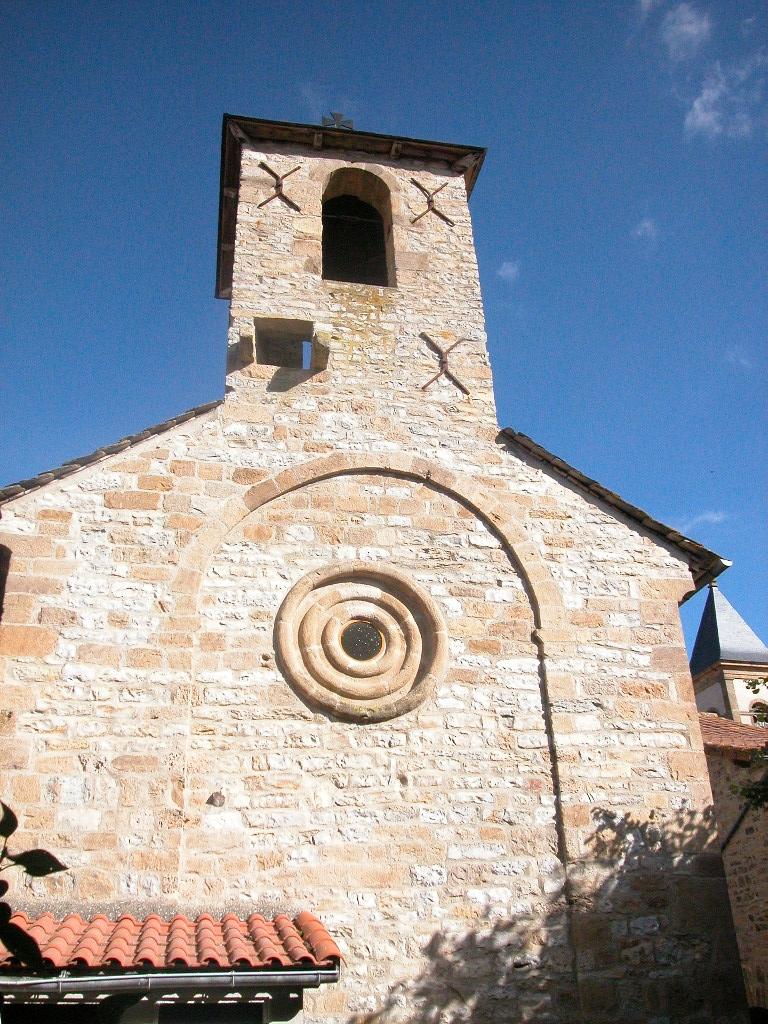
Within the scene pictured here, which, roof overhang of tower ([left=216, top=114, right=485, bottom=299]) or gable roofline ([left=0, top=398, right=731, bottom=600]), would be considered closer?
gable roofline ([left=0, top=398, right=731, bottom=600])

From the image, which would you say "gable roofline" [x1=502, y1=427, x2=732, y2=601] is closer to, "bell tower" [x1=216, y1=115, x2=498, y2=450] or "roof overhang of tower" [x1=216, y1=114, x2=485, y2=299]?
"bell tower" [x1=216, y1=115, x2=498, y2=450]

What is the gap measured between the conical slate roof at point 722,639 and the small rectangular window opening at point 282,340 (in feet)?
42.8

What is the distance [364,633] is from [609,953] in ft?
9.09

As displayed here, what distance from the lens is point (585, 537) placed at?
23.0 feet

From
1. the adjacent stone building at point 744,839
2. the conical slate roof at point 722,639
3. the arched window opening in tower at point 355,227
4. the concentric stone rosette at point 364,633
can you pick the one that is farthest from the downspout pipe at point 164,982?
the conical slate roof at point 722,639

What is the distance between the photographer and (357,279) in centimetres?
984

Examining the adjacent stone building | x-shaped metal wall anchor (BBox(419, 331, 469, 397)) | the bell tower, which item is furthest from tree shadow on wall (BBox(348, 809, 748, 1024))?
x-shaped metal wall anchor (BBox(419, 331, 469, 397))

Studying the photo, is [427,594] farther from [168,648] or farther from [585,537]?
[168,648]

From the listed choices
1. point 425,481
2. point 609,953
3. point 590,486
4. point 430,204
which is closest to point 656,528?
point 590,486

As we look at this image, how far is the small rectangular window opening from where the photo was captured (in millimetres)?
8000

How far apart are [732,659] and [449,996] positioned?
14.8 metres

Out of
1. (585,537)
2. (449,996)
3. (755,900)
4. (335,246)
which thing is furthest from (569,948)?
(335,246)

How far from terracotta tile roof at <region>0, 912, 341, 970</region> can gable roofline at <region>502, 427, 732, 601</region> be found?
160 inches

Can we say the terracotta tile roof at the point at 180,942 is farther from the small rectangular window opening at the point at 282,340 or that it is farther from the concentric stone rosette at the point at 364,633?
the small rectangular window opening at the point at 282,340
